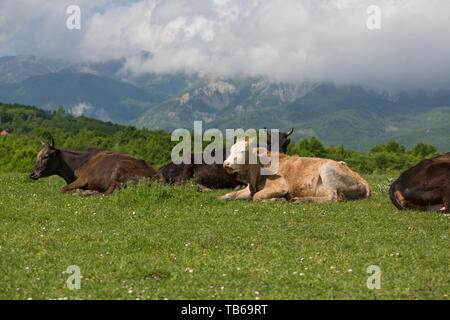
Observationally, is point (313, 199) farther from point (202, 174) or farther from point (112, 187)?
point (112, 187)

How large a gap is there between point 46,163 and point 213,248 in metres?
10.3

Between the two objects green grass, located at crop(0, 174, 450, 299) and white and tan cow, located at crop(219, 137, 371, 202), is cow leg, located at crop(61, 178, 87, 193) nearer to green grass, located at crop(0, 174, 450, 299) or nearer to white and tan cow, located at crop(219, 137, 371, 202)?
green grass, located at crop(0, 174, 450, 299)

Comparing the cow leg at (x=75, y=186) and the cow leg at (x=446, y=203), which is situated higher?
the cow leg at (x=75, y=186)

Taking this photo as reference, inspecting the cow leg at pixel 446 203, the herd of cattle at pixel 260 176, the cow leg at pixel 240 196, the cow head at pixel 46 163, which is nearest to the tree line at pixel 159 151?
the cow head at pixel 46 163

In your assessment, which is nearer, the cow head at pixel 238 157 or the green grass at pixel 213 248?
the green grass at pixel 213 248

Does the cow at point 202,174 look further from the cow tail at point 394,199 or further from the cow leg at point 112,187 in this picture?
the cow tail at point 394,199

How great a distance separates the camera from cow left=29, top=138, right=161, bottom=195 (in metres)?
16.1

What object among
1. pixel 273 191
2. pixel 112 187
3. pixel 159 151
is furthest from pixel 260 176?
pixel 159 151

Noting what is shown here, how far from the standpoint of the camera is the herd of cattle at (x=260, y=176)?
12.5 m

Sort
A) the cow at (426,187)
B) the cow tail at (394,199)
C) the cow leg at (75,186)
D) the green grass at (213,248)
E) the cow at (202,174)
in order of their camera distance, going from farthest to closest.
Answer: the cow at (202,174), the cow leg at (75,186), the cow tail at (394,199), the cow at (426,187), the green grass at (213,248)

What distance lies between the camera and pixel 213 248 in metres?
9.09

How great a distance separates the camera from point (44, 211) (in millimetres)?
12234

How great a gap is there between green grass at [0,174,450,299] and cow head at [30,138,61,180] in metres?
3.36

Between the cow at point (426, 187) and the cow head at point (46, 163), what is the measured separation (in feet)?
36.9
